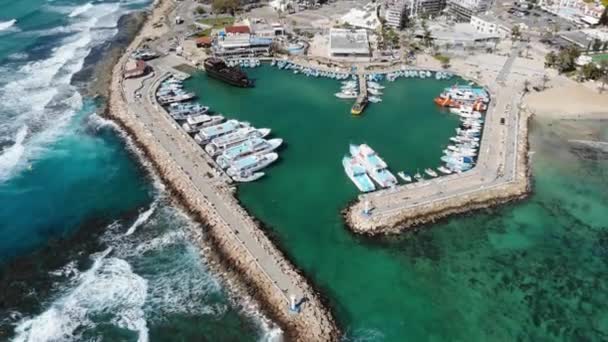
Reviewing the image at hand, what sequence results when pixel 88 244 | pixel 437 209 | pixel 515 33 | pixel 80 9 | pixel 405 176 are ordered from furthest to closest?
pixel 80 9, pixel 515 33, pixel 405 176, pixel 437 209, pixel 88 244

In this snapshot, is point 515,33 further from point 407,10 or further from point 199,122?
point 199,122

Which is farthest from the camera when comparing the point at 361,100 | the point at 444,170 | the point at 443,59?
the point at 443,59

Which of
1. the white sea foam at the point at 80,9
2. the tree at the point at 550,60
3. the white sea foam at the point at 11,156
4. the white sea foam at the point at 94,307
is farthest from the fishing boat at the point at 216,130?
the white sea foam at the point at 80,9

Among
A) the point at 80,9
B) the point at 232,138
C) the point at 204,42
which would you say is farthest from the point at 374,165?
the point at 80,9

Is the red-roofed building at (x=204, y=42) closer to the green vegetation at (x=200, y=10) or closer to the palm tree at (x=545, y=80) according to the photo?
the green vegetation at (x=200, y=10)

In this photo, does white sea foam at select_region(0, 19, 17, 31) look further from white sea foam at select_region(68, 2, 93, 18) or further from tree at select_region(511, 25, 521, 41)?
tree at select_region(511, 25, 521, 41)

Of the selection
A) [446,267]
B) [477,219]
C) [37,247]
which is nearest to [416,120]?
[477,219]

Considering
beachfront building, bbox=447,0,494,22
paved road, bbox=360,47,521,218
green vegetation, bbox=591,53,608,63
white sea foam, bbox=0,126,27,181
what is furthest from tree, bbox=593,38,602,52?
white sea foam, bbox=0,126,27,181
